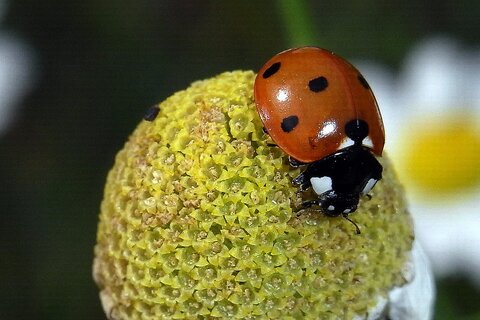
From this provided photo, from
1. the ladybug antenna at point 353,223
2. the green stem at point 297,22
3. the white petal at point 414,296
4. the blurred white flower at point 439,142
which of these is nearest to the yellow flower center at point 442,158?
the blurred white flower at point 439,142

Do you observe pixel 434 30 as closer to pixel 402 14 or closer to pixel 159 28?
pixel 402 14

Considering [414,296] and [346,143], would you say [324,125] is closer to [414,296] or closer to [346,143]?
[346,143]

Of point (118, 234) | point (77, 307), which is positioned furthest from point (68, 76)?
point (118, 234)

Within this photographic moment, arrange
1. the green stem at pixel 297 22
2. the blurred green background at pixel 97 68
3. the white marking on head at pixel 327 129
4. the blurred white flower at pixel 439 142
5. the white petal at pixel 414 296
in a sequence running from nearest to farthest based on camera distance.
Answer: the white marking on head at pixel 327 129 → the white petal at pixel 414 296 → the green stem at pixel 297 22 → the blurred white flower at pixel 439 142 → the blurred green background at pixel 97 68

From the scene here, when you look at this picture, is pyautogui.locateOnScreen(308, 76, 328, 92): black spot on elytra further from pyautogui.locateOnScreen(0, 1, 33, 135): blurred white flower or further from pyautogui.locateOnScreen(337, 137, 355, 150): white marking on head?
pyautogui.locateOnScreen(0, 1, 33, 135): blurred white flower

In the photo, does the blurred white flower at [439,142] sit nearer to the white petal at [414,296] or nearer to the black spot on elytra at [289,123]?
the white petal at [414,296]

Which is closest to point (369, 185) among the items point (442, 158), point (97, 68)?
point (442, 158)
